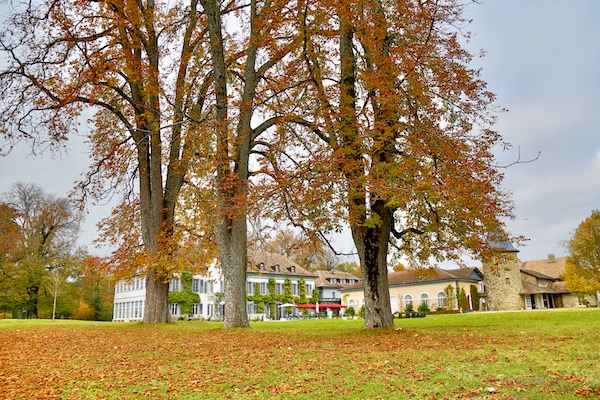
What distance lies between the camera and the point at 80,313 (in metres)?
48.0

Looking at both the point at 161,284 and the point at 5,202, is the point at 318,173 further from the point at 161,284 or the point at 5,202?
the point at 5,202

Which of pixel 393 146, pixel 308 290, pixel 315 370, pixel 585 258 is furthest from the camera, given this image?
pixel 308 290

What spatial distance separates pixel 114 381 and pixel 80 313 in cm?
4821

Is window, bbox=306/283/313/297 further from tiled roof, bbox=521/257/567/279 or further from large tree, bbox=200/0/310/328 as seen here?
→ large tree, bbox=200/0/310/328

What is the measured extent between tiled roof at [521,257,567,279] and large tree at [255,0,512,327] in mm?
48786

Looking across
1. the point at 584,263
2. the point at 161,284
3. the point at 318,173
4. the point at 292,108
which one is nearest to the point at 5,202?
the point at 161,284

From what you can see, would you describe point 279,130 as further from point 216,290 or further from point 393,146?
point 216,290

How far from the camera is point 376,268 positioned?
12.0 metres

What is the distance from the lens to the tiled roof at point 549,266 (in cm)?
5444

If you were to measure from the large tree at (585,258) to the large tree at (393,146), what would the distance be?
3292 cm

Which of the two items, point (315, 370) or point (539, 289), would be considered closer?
point (315, 370)

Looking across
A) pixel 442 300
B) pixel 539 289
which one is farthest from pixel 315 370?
pixel 539 289

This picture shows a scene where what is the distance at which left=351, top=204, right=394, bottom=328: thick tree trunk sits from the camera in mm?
11922

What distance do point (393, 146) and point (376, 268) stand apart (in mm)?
3185
